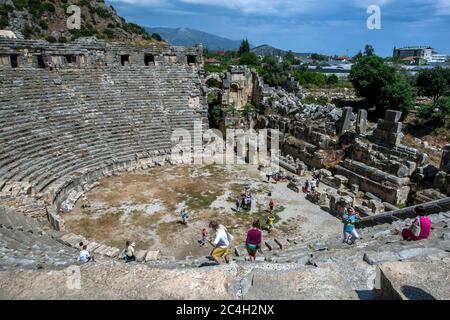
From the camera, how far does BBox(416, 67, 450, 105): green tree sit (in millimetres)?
30906

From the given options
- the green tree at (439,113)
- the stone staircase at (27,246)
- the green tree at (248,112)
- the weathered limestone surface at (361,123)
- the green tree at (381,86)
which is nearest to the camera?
the stone staircase at (27,246)

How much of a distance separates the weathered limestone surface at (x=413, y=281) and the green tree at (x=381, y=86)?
24476 mm

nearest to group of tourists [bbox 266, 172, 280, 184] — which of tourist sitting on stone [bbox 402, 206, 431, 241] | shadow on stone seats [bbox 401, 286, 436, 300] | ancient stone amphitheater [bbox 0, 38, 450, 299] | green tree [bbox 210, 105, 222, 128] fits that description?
ancient stone amphitheater [bbox 0, 38, 450, 299]

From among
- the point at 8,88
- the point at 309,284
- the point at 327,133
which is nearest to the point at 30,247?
the point at 309,284

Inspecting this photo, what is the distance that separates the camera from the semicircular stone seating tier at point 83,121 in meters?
12.7

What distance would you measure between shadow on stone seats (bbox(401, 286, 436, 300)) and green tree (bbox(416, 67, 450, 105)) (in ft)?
106

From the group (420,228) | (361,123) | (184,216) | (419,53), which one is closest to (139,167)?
(184,216)

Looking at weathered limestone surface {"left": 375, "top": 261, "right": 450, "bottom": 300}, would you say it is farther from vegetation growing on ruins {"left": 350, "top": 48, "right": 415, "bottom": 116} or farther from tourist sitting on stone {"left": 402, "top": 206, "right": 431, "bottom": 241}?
vegetation growing on ruins {"left": 350, "top": 48, "right": 415, "bottom": 116}

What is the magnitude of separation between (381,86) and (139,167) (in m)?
20.1

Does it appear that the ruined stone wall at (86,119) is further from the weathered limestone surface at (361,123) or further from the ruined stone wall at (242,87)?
the weathered limestone surface at (361,123)

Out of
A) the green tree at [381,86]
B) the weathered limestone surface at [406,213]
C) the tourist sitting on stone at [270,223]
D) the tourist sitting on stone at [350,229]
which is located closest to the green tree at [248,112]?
the green tree at [381,86]

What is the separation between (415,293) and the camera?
10.2 feet
